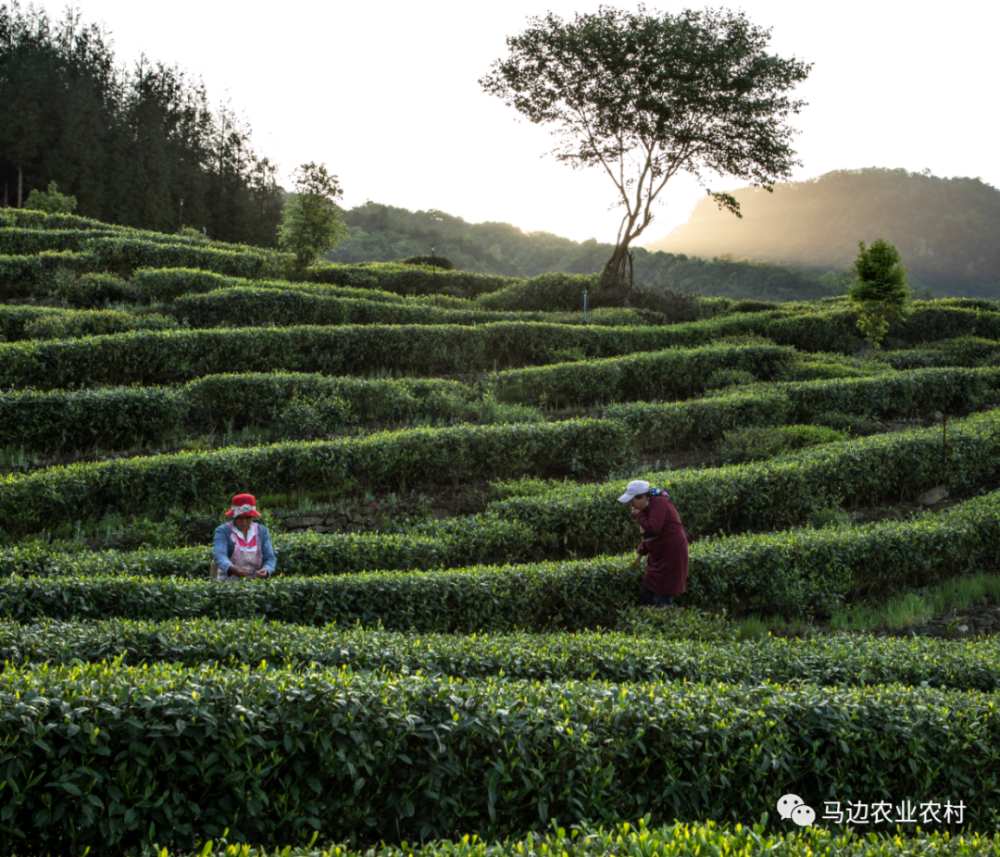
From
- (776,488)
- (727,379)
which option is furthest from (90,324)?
(727,379)

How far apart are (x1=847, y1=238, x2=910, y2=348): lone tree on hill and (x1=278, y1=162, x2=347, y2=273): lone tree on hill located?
22.6 metres

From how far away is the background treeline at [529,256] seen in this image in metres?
74.0

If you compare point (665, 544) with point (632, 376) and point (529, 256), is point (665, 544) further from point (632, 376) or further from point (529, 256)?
point (529, 256)

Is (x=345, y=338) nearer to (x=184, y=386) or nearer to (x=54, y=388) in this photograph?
(x=184, y=386)

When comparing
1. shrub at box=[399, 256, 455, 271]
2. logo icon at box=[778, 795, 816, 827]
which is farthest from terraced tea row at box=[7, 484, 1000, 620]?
shrub at box=[399, 256, 455, 271]

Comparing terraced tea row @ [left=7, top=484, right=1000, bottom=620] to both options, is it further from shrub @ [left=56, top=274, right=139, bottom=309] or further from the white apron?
shrub @ [left=56, top=274, right=139, bottom=309]

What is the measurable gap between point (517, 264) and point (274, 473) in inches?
3668

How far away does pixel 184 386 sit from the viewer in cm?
1532

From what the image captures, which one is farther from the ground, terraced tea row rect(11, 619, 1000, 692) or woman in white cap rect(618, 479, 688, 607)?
woman in white cap rect(618, 479, 688, 607)

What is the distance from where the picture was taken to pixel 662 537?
8.28 m

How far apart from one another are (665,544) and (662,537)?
104mm

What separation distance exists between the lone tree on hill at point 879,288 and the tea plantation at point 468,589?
2.07 m

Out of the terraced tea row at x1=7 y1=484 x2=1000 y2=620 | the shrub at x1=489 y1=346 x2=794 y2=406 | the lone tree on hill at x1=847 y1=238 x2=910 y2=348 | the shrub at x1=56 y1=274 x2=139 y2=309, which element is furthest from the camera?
A: the lone tree on hill at x1=847 y1=238 x2=910 y2=348

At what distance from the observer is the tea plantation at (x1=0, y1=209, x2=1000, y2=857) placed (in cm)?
388
